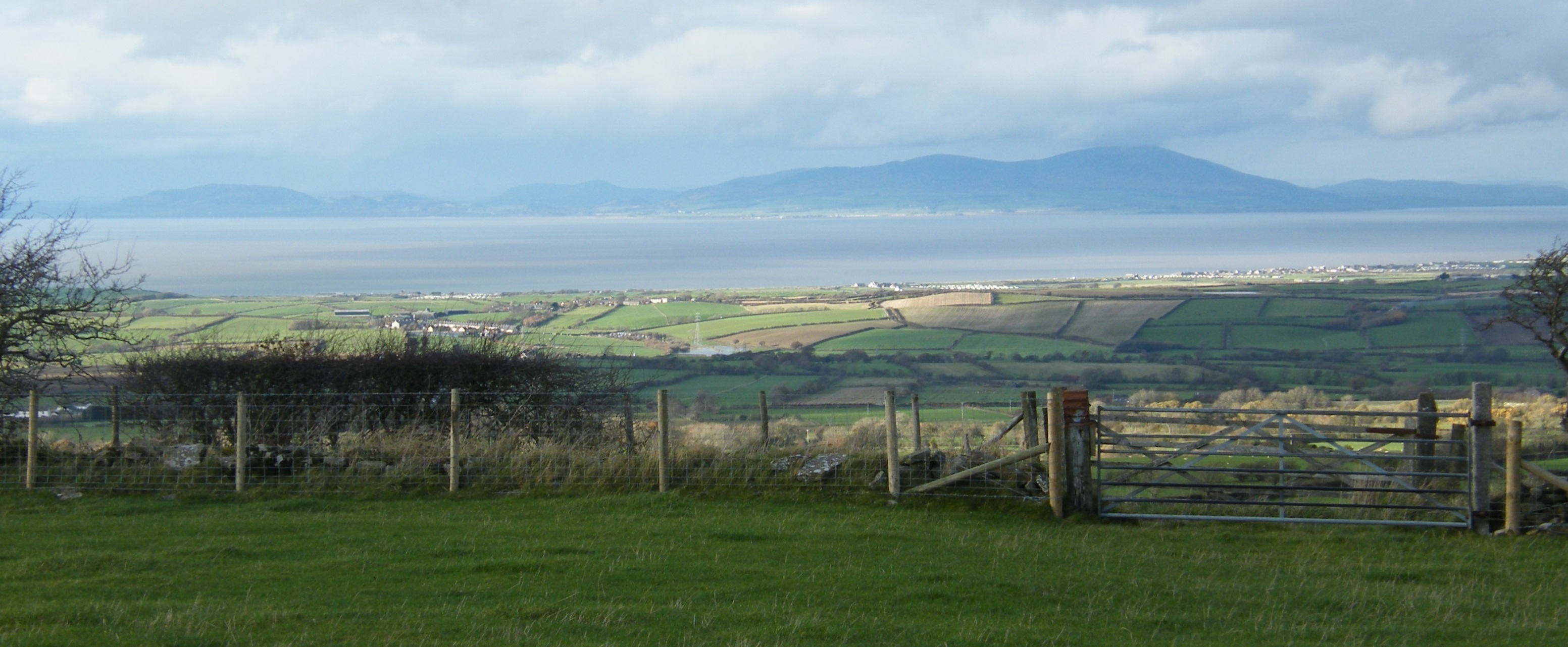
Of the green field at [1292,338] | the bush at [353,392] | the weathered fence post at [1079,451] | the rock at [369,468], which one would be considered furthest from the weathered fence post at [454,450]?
the green field at [1292,338]

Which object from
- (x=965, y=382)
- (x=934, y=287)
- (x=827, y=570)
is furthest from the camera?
(x=934, y=287)

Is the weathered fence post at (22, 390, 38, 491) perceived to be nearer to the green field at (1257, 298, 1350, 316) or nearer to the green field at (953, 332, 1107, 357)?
the green field at (953, 332, 1107, 357)

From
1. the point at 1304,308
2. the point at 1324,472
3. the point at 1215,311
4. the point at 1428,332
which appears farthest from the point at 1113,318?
the point at 1324,472

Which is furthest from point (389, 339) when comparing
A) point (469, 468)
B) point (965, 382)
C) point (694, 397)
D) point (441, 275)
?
point (441, 275)

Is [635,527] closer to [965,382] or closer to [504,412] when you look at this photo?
[504,412]

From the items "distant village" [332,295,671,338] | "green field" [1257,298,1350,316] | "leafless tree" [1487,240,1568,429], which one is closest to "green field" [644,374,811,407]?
"distant village" [332,295,671,338]

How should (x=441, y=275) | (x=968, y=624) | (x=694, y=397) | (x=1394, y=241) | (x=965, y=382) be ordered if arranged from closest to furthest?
(x=968, y=624) < (x=694, y=397) < (x=965, y=382) < (x=441, y=275) < (x=1394, y=241)
